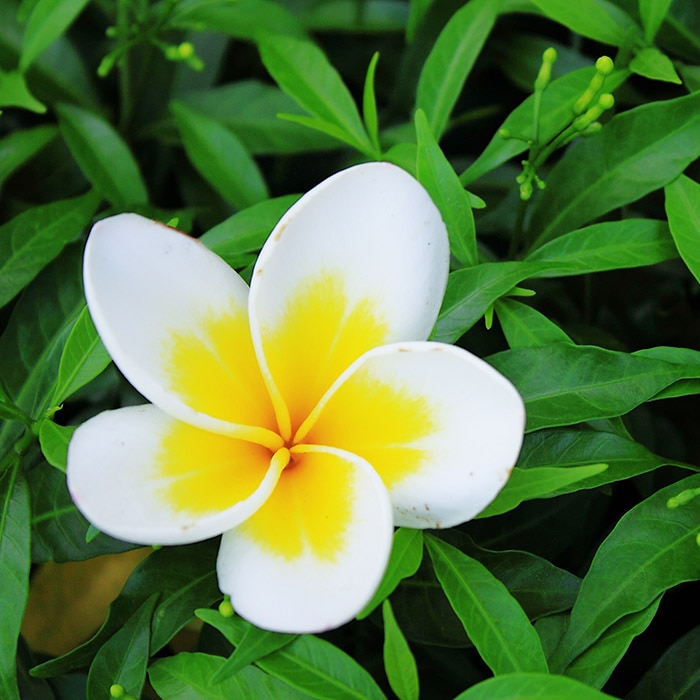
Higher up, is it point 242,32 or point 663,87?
point 242,32

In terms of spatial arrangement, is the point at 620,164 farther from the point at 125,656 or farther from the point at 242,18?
the point at 125,656

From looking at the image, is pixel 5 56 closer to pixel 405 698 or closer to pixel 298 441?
pixel 298 441

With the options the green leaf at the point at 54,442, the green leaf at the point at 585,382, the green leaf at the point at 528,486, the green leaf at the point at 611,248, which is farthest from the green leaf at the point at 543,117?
the green leaf at the point at 54,442

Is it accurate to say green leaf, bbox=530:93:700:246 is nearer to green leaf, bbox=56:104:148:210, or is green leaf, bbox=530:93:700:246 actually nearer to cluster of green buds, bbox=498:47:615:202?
cluster of green buds, bbox=498:47:615:202

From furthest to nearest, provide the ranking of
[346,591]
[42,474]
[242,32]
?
[242,32] < [42,474] < [346,591]

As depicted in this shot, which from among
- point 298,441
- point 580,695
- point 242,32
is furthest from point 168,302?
point 242,32

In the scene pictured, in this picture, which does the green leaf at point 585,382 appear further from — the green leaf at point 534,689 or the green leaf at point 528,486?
the green leaf at point 534,689

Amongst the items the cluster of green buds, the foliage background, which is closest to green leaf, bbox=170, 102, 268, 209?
the foliage background
